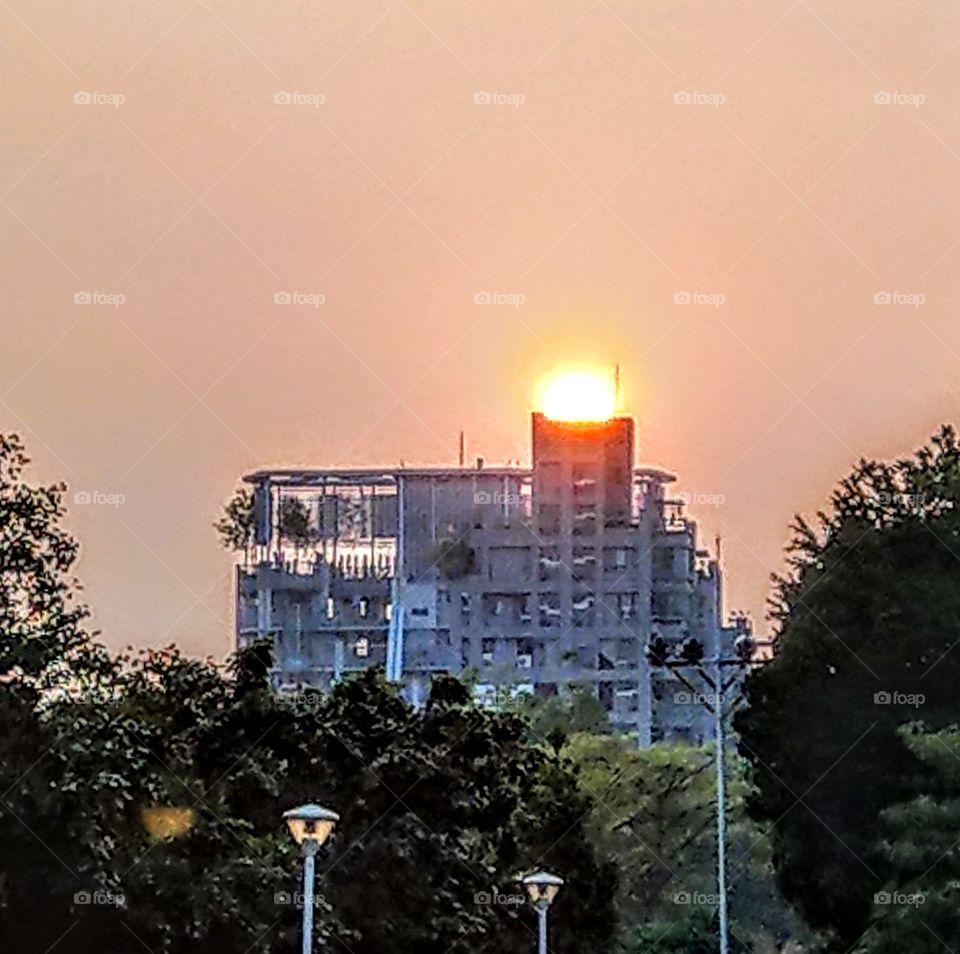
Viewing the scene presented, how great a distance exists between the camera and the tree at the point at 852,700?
173 feet

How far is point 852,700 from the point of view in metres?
53.9

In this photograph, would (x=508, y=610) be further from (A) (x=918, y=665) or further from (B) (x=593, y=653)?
(A) (x=918, y=665)

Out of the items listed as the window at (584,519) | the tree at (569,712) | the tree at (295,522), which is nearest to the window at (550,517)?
the window at (584,519)

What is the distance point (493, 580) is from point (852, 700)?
6771cm

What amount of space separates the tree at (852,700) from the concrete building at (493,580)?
62.4m

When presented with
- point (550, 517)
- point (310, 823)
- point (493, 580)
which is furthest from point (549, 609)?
point (310, 823)

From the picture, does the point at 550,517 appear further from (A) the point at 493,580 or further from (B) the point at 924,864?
(B) the point at 924,864

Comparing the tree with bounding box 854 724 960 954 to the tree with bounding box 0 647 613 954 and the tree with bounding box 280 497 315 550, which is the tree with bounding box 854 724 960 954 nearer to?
the tree with bounding box 0 647 613 954

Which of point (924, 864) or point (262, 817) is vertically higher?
point (262, 817)

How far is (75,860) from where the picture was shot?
3828 centimetres

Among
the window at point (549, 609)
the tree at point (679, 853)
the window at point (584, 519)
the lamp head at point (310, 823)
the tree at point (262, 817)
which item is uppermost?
the window at point (584, 519)

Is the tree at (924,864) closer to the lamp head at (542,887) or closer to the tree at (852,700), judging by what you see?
the tree at (852,700)

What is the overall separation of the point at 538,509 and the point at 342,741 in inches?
2838

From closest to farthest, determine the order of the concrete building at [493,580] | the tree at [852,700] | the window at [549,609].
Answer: the tree at [852,700]
the concrete building at [493,580]
the window at [549,609]
